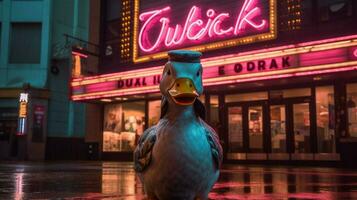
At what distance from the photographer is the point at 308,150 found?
49.1ft

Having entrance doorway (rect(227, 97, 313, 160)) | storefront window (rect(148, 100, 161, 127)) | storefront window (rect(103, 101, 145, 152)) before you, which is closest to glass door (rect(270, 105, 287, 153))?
entrance doorway (rect(227, 97, 313, 160))

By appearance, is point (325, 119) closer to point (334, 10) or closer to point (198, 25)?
point (334, 10)

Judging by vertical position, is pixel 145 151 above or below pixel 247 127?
below

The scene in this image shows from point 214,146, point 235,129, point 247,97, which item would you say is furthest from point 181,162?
point 235,129

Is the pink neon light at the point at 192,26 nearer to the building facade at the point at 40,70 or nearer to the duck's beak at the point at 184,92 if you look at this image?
the building facade at the point at 40,70

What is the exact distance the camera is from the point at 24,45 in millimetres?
26375

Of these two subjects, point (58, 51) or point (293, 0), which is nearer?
point (293, 0)

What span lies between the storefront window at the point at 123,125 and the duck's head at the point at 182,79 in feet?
58.2

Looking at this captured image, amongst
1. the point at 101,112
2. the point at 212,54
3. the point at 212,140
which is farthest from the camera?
the point at 101,112

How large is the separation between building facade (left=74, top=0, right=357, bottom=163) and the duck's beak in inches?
439

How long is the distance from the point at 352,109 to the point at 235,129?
4.28 meters

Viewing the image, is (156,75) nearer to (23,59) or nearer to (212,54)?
(212,54)

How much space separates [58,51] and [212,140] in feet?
82.0

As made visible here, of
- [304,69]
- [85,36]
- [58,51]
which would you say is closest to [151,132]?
[304,69]
